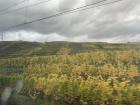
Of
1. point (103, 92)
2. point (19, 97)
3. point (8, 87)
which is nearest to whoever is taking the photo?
point (103, 92)

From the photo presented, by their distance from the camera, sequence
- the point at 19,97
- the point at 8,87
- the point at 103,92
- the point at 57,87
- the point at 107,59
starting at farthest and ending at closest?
the point at 107,59 → the point at 8,87 → the point at 19,97 → the point at 57,87 → the point at 103,92

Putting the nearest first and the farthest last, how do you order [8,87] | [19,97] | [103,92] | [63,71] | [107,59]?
[103,92], [19,97], [8,87], [63,71], [107,59]

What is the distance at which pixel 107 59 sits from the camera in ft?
303

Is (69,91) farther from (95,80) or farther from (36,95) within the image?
(36,95)

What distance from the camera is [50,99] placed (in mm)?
38375

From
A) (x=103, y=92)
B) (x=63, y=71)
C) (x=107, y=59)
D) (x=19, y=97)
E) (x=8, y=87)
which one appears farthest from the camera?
(x=107, y=59)

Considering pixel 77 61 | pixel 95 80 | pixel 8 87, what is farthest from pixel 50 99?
pixel 77 61

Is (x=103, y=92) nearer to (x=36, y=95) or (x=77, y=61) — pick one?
(x=36, y=95)

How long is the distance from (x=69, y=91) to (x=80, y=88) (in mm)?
1984

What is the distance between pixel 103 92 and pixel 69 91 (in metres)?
5.60

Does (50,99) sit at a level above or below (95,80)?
below

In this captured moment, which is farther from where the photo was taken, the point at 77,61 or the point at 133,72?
the point at 77,61

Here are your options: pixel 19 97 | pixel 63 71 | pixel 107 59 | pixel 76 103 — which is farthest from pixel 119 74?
pixel 107 59

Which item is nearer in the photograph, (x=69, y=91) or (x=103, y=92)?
(x=103, y=92)
